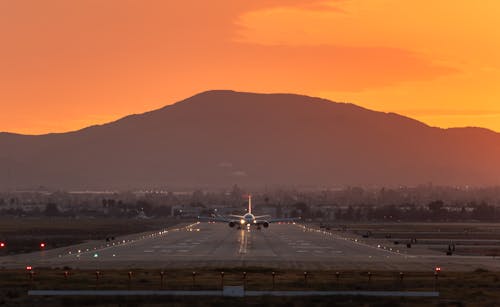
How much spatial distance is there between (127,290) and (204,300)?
7.38m

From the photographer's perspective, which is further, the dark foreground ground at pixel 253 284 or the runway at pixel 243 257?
the runway at pixel 243 257

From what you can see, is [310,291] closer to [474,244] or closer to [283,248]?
[283,248]

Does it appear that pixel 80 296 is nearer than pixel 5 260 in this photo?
Yes

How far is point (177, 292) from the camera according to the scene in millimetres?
66812

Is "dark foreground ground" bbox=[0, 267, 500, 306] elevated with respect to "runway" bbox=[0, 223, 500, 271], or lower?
lower

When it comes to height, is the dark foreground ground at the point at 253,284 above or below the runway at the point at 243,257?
below

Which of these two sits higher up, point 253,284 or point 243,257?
Result: point 243,257

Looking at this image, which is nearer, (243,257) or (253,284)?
(253,284)

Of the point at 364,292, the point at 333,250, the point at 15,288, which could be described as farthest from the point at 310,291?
the point at 333,250

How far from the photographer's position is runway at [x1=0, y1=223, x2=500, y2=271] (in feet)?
306

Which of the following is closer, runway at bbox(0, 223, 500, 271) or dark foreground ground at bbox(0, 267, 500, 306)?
dark foreground ground at bbox(0, 267, 500, 306)

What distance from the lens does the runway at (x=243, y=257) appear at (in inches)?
3669

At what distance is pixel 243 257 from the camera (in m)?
105

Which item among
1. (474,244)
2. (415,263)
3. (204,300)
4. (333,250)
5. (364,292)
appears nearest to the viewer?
(204,300)
